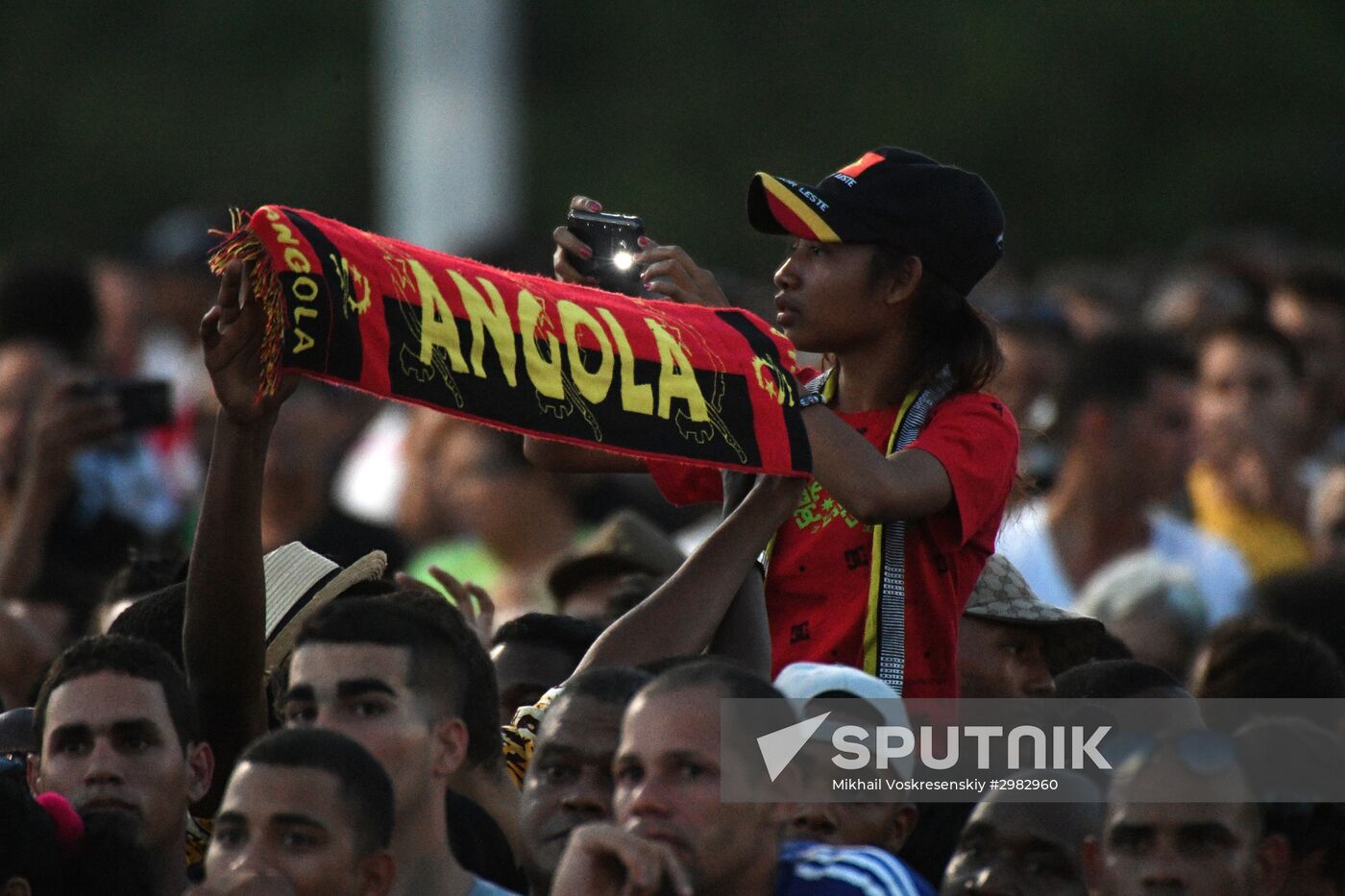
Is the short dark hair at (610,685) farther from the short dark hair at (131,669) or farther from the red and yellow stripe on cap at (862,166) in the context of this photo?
the red and yellow stripe on cap at (862,166)

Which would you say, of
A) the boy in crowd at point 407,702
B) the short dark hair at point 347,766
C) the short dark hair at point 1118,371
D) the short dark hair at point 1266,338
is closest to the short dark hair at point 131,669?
the boy in crowd at point 407,702

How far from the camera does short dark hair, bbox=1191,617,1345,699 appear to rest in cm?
566

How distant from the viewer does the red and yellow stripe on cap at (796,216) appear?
185 inches

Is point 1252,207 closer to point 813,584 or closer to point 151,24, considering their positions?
point 151,24

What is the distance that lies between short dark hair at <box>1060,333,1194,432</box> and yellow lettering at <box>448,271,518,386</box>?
3.97 meters

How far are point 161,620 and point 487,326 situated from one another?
121 cm

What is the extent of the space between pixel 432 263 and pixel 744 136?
16.9m

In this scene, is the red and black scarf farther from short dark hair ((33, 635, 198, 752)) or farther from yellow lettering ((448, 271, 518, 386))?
short dark hair ((33, 635, 198, 752))

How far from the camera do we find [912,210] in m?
4.75

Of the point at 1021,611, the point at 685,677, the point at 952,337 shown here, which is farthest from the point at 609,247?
the point at 1021,611

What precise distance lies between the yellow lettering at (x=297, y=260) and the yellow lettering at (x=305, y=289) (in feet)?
0.06

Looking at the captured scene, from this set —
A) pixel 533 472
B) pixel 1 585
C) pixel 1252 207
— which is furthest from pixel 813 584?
pixel 1252 207

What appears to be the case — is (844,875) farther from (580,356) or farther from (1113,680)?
(1113,680)

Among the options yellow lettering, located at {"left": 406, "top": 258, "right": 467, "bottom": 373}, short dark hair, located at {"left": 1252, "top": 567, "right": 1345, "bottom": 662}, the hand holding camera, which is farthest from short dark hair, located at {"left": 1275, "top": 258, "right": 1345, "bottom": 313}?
yellow lettering, located at {"left": 406, "top": 258, "right": 467, "bottom": 373}
